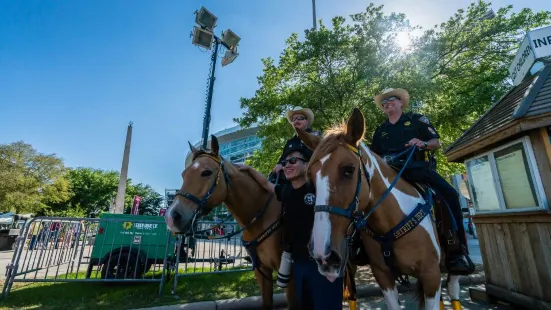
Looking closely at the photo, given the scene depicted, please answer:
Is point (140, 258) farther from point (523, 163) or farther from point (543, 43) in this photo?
point (543, 43)

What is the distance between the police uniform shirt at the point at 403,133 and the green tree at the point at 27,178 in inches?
1559

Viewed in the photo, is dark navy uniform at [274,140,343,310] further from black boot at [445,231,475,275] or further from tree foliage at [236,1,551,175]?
tree foliage at [236,1,551,175]

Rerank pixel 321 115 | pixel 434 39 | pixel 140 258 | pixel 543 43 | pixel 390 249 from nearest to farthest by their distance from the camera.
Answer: pixel 390 249 < pixel 543 43 < pixel 140 258 < pixel 321 115 < pixel 434 39

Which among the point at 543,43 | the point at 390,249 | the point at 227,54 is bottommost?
the point at 390,249

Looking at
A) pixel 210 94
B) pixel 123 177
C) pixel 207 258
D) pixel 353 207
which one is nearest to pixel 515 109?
pixel 353 207

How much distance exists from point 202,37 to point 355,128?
1094 cm

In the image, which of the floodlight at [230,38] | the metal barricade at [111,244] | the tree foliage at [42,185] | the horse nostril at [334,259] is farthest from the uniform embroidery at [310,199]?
the tree foliage at [42,185]

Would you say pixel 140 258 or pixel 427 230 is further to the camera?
pixel 140 258

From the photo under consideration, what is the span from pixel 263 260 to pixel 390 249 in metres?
1.57

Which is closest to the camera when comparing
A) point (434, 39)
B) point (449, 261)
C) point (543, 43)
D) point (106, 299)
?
point (449, 261)

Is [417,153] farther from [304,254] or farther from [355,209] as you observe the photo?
[304,254]

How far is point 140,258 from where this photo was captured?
7.54 metres

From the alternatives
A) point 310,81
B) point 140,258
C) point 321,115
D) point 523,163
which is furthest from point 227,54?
point 523,163

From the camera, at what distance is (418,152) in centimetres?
341
